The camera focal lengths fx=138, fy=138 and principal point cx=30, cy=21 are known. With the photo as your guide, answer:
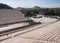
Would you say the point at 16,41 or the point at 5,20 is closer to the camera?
the point at 16,41

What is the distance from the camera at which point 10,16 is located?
2030cm

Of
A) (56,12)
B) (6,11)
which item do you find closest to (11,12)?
(6,11)

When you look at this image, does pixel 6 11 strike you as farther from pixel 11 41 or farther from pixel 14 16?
pixel 11 41

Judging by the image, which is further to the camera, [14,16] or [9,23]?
[14,16]

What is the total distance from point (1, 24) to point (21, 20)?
4.85m

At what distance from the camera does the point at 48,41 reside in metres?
10.5

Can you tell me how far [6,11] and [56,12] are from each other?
22342 millimetres

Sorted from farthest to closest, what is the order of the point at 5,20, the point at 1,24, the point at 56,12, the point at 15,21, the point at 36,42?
the point at 56,12 < the point at 15,21 < the point at 5,20 < the point at 1,24 < the point at 36,42

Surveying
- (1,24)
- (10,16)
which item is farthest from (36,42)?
(10,16)

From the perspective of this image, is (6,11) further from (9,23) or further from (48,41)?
(48,41)

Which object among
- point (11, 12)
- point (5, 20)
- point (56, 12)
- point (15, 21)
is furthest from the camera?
point (56, 12)

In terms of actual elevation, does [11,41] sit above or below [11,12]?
below

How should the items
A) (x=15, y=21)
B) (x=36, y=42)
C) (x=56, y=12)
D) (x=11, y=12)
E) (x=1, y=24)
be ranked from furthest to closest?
(x=56, y=12)
(x=11, y=12)
(x=15, y=21)
(x=1, y=24)
(x=36, y=42)

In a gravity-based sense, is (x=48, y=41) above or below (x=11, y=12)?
below
